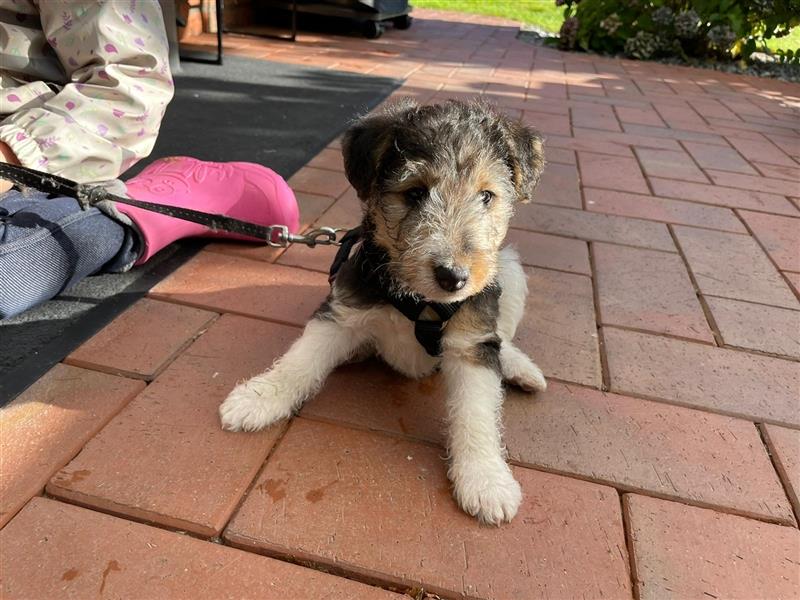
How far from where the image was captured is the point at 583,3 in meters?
11.3

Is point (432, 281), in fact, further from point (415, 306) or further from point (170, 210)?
point (170, 210)

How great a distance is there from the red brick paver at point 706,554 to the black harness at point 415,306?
0.81 metres

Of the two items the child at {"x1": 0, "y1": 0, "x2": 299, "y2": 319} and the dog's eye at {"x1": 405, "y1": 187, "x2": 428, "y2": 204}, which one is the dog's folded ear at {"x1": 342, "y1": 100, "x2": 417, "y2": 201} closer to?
the dog's eye at {"x1": 405, "y1": 187, "x2": 428, "y2": 204}

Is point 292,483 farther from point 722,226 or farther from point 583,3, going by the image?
point 583,3

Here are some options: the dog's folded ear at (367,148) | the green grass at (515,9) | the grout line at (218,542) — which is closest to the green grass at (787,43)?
the green grass at (515,9)

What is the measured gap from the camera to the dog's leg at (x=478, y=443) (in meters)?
1.76

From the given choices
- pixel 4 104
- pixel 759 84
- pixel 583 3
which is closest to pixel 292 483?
pixel 4 104

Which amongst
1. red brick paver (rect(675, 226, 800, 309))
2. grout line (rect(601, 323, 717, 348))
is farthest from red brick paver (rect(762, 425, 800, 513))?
red brick paver (rect(675, 226, 800, 309))

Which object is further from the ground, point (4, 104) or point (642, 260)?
point (4, 104)

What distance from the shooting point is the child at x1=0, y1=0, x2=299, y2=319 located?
246 centimetres

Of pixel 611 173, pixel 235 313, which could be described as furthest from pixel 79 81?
pixel 611 173

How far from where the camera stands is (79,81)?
9.69ft

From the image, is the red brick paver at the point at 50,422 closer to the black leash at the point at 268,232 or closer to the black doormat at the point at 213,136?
the black doormat at the point at 213,136

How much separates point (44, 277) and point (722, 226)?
13.1 ft
